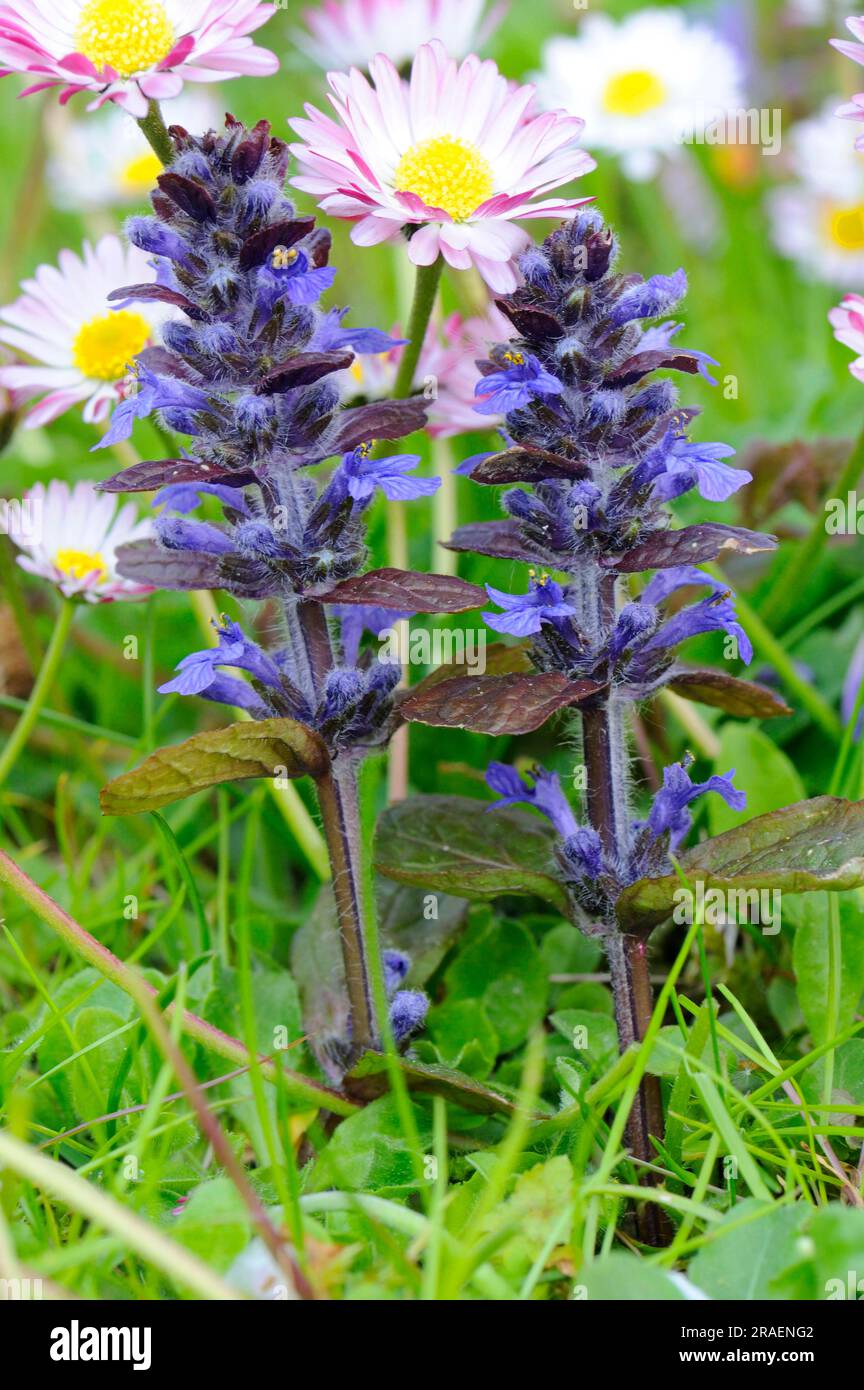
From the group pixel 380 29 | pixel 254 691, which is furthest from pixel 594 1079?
pixel 380 29

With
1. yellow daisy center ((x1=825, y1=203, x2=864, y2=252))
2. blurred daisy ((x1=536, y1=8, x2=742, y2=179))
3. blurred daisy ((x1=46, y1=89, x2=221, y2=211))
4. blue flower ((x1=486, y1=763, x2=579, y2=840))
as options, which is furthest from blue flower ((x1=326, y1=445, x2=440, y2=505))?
yellow daisy center ((x1=825, y1=203, x2=864, y2=252))

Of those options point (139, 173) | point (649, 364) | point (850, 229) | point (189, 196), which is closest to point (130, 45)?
point (189, 196)

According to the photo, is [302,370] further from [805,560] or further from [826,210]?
[826,210]

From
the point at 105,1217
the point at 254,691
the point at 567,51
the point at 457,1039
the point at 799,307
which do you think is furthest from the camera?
the point at 799,307

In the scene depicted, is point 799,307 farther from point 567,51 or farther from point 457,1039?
point 457,1039

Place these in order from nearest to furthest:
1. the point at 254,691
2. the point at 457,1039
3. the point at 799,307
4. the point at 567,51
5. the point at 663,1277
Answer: the point at 663,1277, the point at 254,691, the point at 457,1039, the point at 567,51, the point at 799,307

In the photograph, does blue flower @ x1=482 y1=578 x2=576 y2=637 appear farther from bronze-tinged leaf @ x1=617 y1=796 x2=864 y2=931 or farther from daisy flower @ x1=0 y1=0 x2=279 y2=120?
daisy flower @ x1=0 y1=0 x2=279 y2=120
